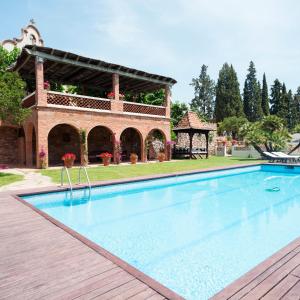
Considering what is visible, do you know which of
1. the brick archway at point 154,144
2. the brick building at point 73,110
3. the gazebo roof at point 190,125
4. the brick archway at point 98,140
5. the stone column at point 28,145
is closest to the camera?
the brick building at point 73,110

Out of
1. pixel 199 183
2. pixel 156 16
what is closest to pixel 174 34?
pixel 156 16

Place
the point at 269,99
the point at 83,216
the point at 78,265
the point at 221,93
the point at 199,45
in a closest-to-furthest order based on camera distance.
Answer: the point at 78,265, the point at 83,216, the point at 199,45, the point at 221,93, the point at 269,99

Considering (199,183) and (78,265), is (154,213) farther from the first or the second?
(199,183)

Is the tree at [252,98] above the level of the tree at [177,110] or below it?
above

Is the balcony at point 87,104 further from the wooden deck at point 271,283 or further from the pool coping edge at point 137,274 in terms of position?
the wooden deck at point 271,283

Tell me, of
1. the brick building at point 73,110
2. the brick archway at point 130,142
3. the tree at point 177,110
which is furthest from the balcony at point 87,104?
the tree at point 177,110

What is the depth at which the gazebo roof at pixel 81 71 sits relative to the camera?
15.5m

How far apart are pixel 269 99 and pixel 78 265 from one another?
67.7 m

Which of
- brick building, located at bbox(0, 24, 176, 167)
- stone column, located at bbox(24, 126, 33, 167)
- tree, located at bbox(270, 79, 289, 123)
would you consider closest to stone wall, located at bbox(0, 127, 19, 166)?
brick building, located at bbox(0, 24, 176, 167)

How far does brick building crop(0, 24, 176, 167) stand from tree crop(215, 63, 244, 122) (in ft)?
107

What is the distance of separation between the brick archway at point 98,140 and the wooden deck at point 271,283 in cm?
1838

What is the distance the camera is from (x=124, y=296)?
2725 mm

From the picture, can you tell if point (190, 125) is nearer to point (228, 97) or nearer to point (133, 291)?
point (133, 291)

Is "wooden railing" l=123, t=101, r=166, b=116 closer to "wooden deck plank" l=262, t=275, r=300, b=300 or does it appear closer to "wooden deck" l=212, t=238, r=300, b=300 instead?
"wooden deck" l=212, t=238, r=300, b=300
